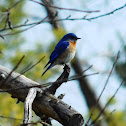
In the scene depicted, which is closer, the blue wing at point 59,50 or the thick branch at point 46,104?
the thick branch at point 46,104

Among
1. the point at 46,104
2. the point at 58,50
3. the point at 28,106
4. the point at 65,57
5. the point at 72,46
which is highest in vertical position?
the point at 72,46

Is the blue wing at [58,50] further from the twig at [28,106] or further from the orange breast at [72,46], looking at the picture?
the twig at [28,106]

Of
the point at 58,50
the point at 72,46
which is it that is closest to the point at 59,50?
the point at 58,50

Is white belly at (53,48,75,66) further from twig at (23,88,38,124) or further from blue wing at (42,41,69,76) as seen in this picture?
twig at (23,88,38,124)

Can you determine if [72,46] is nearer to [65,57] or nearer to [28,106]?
[65,57]

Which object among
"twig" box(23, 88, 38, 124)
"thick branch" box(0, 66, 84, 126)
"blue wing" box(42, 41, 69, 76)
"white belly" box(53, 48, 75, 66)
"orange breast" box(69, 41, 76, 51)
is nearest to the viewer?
"twig" box(23, 88, 38, 124)

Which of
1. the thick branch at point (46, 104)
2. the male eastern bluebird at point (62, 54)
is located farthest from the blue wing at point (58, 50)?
the thick branch at point (46, 104)

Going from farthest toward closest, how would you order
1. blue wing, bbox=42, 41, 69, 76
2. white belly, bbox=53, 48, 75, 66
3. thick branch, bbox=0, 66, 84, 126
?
1. white belly, bbox=53, 48, 75, 66
2. blue wing, bbox=42, 41, 69, 76
3. thick branch, bbox=0, 66, 84, 126

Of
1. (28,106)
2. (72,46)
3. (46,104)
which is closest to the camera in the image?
(28,106)

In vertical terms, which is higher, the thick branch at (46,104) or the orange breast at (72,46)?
the orange breast at (72,46)

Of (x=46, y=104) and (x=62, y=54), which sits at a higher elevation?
(x=62, y=54)

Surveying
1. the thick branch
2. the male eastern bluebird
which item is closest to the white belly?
the male eastern bluebird

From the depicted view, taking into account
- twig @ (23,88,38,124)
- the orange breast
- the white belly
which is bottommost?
twig @ (23,88,38,124)

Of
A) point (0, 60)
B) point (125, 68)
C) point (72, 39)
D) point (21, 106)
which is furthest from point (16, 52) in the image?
point (125, 68)
